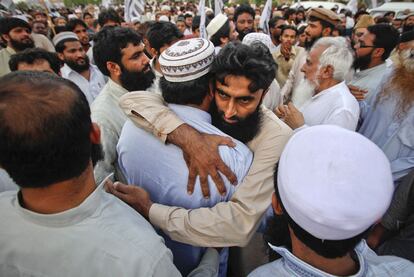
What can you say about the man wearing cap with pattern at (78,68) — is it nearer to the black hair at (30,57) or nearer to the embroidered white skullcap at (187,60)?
the black hair at (30,57)

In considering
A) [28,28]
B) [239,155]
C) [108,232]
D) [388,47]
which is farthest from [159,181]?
[28,28]

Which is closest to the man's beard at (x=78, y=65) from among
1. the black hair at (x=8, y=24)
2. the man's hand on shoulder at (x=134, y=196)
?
the black hair at (x=8, y=24)

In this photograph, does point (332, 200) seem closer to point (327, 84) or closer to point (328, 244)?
point (328, 244)

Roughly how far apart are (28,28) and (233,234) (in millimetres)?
Result: 5189

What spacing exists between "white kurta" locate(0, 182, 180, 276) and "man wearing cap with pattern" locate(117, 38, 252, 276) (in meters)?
0.51

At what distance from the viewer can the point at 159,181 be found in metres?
1.45

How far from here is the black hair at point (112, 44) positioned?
2.69 metres

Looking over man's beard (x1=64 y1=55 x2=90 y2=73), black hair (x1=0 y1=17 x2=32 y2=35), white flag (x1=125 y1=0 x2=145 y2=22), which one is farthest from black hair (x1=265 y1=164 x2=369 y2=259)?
white flag (x1=125 y1=0 x2=145 y2=22)

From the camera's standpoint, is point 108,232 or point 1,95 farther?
point 108,232

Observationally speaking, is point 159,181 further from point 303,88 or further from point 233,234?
point 303,88

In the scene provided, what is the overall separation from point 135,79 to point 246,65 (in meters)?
1.47

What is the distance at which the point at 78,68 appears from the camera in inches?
154

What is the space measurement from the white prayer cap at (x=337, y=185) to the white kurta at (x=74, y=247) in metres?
0.50

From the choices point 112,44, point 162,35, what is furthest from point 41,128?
point 162,35
